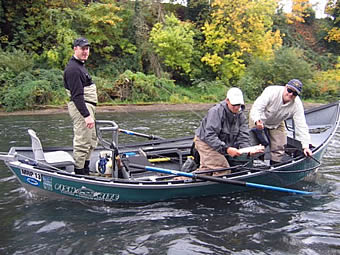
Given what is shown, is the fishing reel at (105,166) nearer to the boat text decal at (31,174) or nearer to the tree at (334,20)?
the boat text decal at (31,174)

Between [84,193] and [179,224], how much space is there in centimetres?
159

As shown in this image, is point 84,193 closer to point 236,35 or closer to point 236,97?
point 236,97

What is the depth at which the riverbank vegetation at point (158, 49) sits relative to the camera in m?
19.8

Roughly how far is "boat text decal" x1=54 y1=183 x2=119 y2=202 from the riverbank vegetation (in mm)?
12980

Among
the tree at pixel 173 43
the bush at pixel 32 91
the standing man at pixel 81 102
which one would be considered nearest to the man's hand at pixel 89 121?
the standing man at pixel 81 102

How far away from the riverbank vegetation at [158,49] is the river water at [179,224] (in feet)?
42.5

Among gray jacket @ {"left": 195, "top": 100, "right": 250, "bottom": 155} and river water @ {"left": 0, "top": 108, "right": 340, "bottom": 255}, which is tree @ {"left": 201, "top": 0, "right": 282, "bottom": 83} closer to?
river water @ {"left": 0, "top": 108, "right": 340, "bottom": 255}

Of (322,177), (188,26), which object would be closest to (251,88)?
(188,26)

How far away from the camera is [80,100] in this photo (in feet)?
17.4

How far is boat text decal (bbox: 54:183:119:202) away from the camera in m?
5.55

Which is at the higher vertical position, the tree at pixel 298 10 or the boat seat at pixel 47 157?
the tree at pixel 298 10

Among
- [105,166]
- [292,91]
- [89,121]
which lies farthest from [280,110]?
[89,121]

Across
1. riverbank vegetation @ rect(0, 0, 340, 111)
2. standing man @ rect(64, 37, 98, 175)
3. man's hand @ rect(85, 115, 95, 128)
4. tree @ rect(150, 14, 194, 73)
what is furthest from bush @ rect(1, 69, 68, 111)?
man's hand @ rect(85, 115, 95, 128)

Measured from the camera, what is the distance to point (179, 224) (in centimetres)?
538
